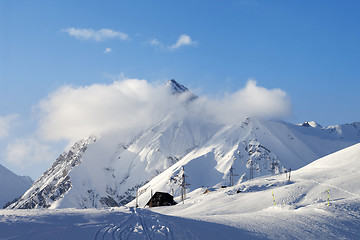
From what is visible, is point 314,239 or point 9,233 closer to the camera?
point 9,233

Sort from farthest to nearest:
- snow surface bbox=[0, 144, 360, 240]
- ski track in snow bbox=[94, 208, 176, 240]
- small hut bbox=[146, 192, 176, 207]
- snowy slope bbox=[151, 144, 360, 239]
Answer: small hut bbox=[146, 192, 176, 207]
snowy slope bbox=[151, 144, 360, 239]
snow surface bbox=[0, 144, 360, 240]
ski track in snow bbox=[94, 208, 176, 240]

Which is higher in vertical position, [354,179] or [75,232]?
[354,179]

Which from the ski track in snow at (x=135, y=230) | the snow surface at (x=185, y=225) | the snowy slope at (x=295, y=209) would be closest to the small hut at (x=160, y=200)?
the snowy slope at (x=295, y=209)

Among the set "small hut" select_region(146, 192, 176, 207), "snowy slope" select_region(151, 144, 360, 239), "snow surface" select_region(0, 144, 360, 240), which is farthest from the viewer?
"small hut" select_region(146, 192, 176, 207)

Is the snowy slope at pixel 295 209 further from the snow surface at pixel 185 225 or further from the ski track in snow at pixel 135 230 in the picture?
the ski track in snow at pixel 135 230

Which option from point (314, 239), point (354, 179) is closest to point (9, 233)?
point (314, 239)

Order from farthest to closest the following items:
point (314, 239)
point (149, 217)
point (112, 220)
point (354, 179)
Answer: point (354, 179) < point (149, 217) < point (112, 220) < point (314, 239)

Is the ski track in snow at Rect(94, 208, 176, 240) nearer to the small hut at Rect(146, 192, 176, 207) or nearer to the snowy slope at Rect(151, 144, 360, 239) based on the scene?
the snowy slope at Rect(151, 144, 360, 239)

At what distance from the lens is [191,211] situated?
53812 millimetres

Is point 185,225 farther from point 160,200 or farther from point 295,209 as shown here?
point 160,200

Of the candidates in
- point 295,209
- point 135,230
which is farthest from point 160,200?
point 135,230

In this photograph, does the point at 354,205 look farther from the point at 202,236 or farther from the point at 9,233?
the point at 9,233

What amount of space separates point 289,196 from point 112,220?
3450 centimetres

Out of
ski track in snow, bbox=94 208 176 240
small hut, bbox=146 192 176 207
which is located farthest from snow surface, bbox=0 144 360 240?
small hut, bbox=146 192 176 207
